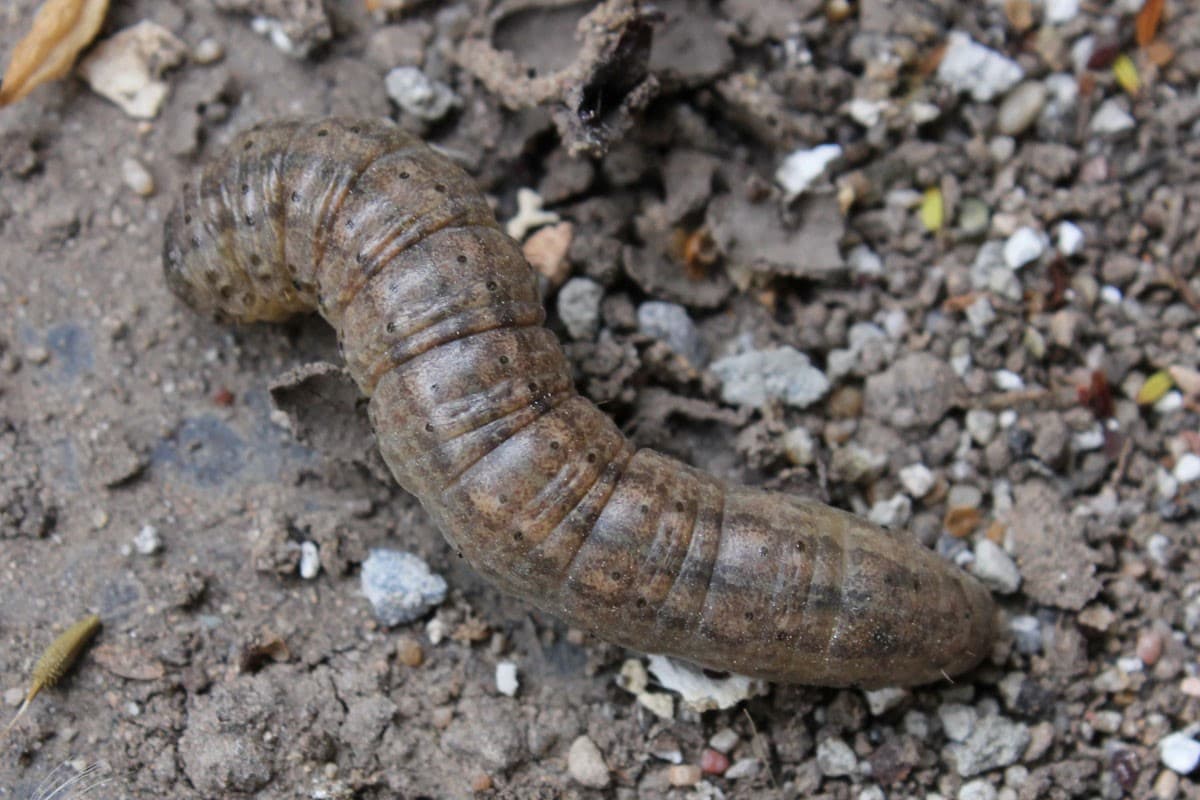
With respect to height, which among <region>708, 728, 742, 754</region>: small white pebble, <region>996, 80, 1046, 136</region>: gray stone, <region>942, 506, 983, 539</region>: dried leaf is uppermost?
<region>996, 80, 1046, 136</region>: gray stone

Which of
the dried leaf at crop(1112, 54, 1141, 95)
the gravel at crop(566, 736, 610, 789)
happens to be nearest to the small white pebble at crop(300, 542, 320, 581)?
the gravel at crop(566, 736, 610, 789)

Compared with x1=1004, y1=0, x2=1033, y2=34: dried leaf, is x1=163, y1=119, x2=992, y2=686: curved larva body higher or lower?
lower

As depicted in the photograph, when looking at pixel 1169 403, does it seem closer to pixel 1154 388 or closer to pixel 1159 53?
pixel 1154 388

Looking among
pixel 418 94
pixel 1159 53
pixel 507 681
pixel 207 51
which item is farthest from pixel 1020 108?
pixel 207 51

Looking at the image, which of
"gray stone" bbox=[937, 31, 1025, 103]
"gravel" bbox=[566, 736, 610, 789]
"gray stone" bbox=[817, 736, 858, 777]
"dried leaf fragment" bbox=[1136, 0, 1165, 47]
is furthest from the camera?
"dried leaf fragment" bbox=[1136, 0, 1165, 47]

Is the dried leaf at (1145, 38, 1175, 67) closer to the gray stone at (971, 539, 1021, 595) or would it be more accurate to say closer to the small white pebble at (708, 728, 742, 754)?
the gray stone at (971, 539, 1021, 595)

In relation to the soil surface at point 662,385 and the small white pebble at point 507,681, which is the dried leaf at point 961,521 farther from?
the small white pebble at point 507,681
